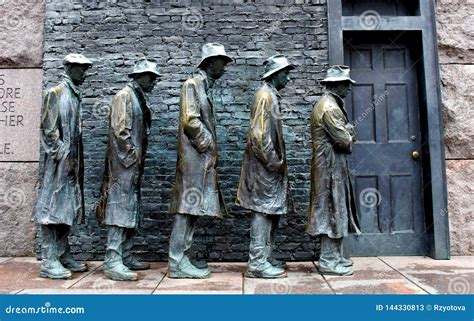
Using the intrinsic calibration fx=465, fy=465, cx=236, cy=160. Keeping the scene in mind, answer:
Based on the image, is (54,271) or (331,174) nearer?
(54,271)

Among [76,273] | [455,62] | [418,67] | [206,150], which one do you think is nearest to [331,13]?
[418,67]

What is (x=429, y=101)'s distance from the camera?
6.41 m

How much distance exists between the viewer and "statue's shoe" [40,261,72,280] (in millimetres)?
5152

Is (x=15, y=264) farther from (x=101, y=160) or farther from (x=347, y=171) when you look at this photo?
(x=347, y=171)

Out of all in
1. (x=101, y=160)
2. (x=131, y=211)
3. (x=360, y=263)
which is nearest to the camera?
(x=131, y=211)

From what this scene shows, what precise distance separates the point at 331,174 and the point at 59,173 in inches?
121

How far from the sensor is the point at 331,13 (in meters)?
6.49

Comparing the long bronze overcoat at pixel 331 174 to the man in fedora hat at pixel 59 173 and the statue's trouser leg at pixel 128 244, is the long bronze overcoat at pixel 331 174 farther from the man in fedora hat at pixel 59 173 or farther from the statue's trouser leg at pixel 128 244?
the man in fedora hat at pixel 59 173

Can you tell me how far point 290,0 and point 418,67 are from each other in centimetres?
207

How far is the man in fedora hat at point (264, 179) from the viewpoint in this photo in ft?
17.0

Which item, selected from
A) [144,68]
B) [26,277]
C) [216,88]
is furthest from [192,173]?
[26,277]

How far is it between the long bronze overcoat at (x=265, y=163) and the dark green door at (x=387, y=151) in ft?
5.74

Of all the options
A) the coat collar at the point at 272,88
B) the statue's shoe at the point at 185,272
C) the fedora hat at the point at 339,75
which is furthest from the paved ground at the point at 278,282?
the fedora hat at the point at 339,75

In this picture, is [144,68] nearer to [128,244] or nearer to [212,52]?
[212,52]
